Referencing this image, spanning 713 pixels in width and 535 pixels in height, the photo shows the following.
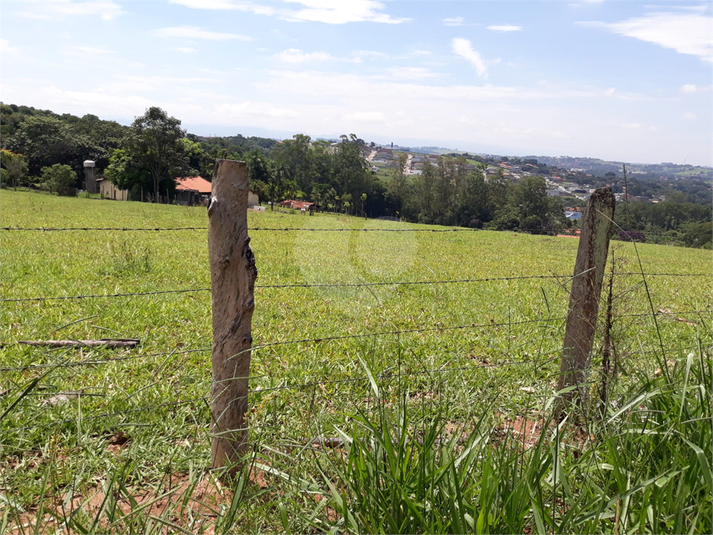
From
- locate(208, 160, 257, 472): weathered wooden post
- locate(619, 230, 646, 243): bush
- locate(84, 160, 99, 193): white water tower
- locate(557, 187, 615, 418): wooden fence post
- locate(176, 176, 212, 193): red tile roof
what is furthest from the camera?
locate(176, 176, 212, 193): red tile roof

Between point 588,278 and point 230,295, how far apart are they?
7.74ft

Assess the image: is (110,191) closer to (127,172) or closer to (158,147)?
(127,172)

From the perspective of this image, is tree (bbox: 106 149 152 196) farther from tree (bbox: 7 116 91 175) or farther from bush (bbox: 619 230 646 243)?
bush (bbox: 619 230 646 243)

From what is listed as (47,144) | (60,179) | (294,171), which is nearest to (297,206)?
(60,179)

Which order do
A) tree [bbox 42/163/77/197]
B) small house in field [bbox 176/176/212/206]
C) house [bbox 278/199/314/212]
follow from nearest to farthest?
tree [bbox 42/163/77/197] < house [bbox 278/199/314/212] < small house in field [bbox 176/176/212/206]

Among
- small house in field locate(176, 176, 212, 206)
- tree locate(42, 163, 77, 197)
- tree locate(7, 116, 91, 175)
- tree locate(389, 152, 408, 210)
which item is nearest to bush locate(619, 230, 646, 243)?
tree locate(42, 163, 77, 197)

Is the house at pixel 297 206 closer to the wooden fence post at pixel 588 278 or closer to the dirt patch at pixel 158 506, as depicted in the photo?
the wooden fence post at pixel 588 278

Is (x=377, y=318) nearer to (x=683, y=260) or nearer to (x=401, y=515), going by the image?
(x=401, y=515)

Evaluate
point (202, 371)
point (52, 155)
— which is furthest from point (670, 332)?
point (52, 155)

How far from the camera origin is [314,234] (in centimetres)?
1958

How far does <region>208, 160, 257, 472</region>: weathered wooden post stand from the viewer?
271 centimetres

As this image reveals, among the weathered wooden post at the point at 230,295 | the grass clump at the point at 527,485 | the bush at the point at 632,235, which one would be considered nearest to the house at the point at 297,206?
the bush at the point at 632,235

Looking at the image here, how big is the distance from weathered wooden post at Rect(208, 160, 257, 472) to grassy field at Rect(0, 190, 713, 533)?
0.74ft

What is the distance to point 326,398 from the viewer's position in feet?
13.3
